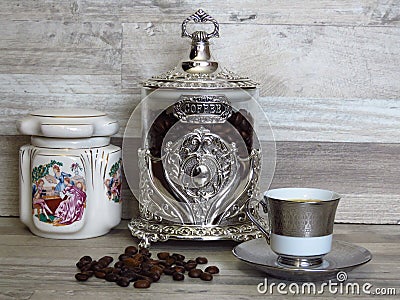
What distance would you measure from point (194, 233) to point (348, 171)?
36cm

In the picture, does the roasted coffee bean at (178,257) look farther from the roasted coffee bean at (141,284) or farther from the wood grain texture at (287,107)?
the wood grain texture at (287,107)

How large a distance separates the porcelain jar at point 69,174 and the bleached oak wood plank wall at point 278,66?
138 millimetres

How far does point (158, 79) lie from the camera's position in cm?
116

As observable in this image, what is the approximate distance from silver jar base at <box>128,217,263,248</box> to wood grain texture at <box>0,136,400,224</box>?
21cm

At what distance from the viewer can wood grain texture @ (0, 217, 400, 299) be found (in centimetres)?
92

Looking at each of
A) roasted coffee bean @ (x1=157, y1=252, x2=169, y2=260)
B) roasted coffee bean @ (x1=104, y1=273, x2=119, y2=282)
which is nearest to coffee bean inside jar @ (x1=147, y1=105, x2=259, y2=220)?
roasted coffee bean @ (x1=157, y1=252, x2=169, y2=260)

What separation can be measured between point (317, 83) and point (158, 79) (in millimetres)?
321

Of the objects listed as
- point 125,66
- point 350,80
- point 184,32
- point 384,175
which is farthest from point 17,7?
point 384,175

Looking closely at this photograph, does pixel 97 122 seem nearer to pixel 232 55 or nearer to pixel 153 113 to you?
pixel 153 113

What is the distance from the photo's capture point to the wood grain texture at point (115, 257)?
92cm

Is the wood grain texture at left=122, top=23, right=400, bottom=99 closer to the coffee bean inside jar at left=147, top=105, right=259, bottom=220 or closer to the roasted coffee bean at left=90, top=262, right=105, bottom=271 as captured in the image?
the coffee bean inside jar at left=147, top=105, right=259, bottom=220

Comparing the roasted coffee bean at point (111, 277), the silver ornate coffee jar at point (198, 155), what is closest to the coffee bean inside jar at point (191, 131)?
the silver ornate coffee jar at point (198, 155)

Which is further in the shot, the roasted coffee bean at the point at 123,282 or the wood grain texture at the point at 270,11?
the wood grain texture at the point at 270,11

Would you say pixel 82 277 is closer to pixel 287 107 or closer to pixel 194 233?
pixel 194 233
